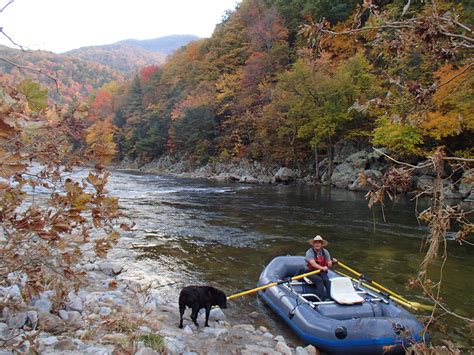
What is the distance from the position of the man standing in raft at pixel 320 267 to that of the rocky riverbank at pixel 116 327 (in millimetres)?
1451

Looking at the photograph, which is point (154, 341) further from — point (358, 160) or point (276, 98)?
point (276, 98)

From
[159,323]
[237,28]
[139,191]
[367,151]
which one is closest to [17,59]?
[159,323]

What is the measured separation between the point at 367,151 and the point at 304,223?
15.5 m

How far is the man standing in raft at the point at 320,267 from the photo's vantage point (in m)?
6.79

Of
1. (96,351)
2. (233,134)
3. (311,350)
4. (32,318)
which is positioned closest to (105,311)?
(32,318)

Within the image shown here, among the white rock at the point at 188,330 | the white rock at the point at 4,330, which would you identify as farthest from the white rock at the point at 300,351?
the white rock at the point at 4,330

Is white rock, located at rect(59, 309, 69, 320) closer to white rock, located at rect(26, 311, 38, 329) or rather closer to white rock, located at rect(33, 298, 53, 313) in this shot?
white rock, located at rect(33, 298, 53, 313)

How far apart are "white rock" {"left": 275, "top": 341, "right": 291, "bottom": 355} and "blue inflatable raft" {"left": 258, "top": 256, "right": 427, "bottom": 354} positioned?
1.58 feet

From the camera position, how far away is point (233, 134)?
128ft

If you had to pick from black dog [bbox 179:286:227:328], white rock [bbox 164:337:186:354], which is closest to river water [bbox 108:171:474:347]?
black dog [bbox 179:286:227:328]

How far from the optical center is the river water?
7277 millimetres

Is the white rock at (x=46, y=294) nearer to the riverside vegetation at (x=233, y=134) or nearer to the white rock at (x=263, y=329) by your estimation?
the riverside vegetation at (x=233, y=134)

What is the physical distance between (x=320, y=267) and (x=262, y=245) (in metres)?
3.95

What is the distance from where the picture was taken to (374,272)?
28.2ft
